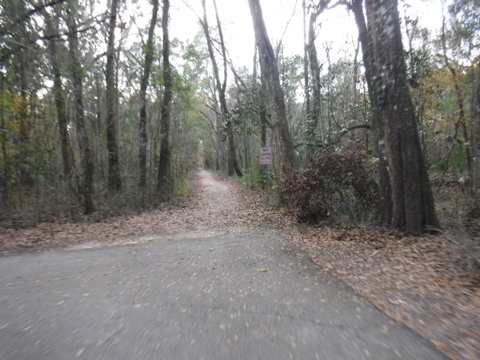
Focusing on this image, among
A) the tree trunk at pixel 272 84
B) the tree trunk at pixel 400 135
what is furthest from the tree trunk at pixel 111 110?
the tree trunk at pixel 400 135

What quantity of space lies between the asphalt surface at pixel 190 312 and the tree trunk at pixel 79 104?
6024mm

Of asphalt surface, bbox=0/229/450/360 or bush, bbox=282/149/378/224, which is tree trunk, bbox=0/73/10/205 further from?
bush, bbox=282/149/378/224

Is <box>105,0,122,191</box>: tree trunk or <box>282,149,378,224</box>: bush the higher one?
<box>105,0,122,191</box>: tree trunk

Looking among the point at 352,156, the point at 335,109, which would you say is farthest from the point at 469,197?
the point at 335,109

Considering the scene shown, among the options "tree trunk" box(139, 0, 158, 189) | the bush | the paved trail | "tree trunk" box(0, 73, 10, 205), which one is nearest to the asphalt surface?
the paved trail

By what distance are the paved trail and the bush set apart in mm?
2825

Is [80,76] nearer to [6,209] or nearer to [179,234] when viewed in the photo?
[6,209]

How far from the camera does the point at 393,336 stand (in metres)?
3.32

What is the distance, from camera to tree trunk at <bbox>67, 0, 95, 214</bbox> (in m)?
11.6

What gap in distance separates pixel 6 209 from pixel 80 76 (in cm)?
532

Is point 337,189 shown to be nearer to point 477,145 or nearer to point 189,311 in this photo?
point 477,145

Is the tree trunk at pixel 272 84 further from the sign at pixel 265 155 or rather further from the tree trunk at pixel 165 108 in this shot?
the tree trunk at pixel 165 108

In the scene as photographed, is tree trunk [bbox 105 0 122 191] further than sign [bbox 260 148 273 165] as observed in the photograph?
Yes

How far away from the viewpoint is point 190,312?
13.1 feet
